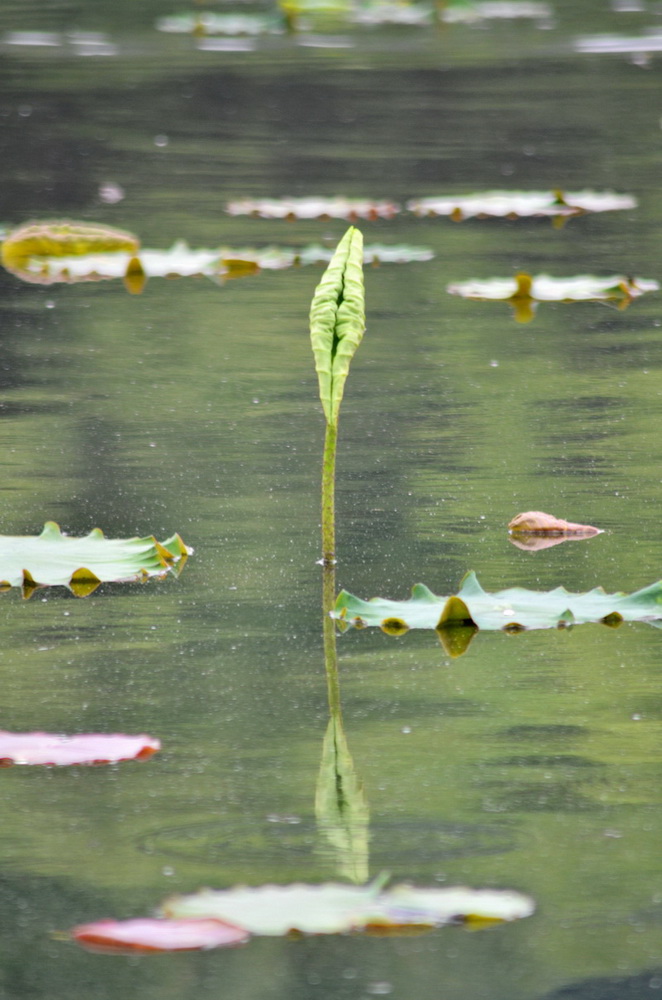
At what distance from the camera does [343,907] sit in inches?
73.5

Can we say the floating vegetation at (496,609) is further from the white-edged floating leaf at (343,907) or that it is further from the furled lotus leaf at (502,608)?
the white-edged floating leaf at (343,907)

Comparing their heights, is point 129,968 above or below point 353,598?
above

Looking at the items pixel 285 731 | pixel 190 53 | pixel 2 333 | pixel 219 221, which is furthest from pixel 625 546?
pixel 190 53

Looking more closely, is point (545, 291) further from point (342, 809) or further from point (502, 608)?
point (342, 809)

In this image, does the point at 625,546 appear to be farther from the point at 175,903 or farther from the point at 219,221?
the point at 219,221

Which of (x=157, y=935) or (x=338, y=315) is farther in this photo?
(x=338, y=315)

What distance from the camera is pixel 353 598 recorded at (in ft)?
9.34

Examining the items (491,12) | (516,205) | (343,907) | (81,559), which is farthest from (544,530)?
(491,12)

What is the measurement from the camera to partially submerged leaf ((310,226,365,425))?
3.04 meters

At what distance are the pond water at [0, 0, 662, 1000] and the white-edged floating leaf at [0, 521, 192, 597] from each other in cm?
3

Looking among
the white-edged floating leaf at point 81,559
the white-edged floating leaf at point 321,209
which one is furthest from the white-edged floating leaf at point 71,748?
the white-edged floating leaf at point 321,209

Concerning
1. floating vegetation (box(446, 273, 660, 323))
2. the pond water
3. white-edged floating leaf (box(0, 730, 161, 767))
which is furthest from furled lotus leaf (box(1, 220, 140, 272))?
white-edged floating leaf (box(0, 730, 161, 767))

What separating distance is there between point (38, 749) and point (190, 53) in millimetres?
9815

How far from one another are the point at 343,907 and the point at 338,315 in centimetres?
137
